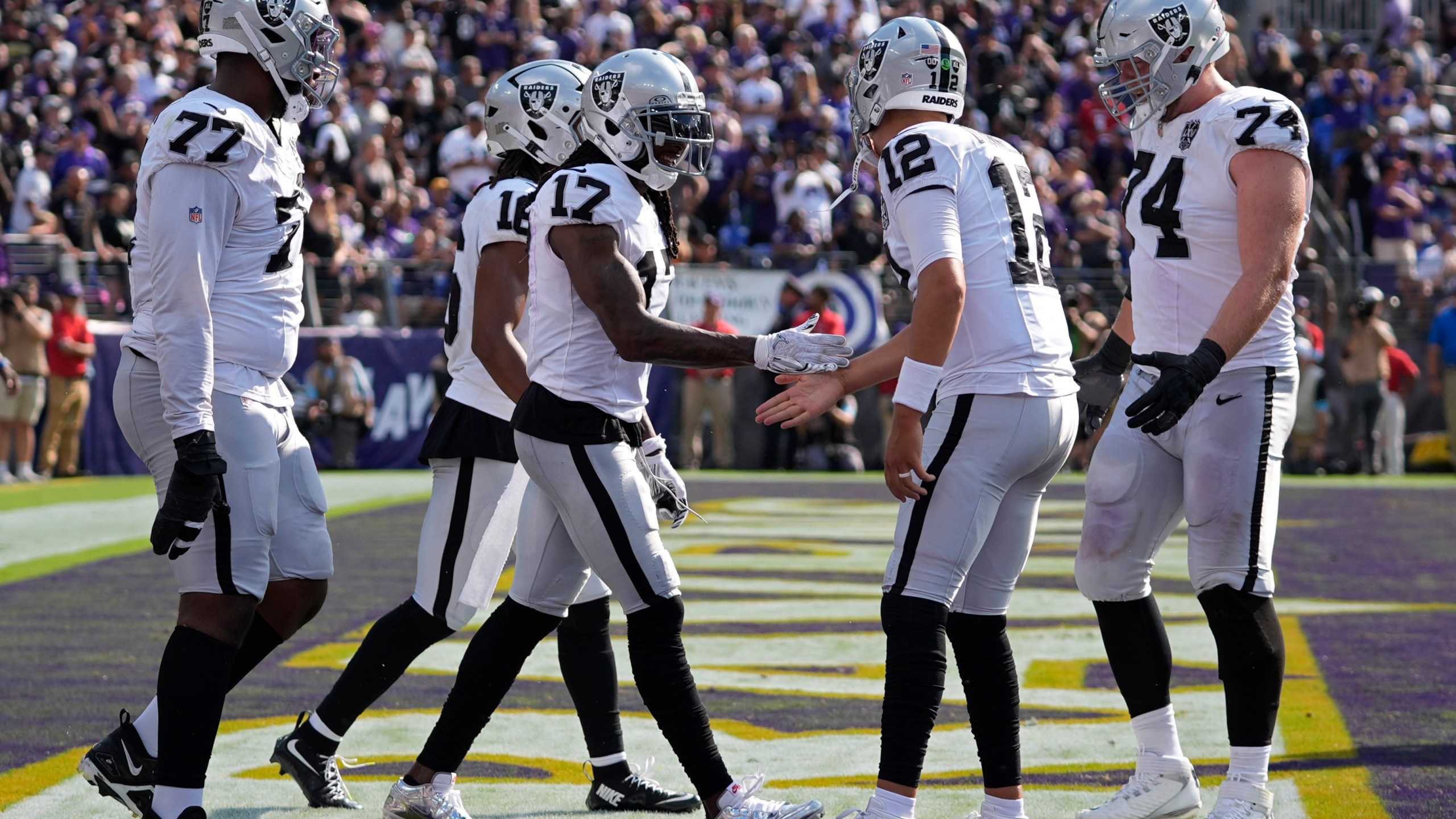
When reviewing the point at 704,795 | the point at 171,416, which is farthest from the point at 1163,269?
the point at 171,416

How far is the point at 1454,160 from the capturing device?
61.9 ft

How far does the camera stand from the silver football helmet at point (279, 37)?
361 centimetres

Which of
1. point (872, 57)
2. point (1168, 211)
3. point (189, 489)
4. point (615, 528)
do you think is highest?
point (872, 57)

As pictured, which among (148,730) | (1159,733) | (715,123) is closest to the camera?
(148,730)

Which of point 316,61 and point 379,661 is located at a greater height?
point 316,61

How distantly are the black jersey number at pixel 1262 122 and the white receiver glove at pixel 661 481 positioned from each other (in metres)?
1.57

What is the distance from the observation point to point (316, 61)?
3713mm

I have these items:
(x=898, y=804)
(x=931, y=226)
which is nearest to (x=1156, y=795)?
(x=898, y=804)

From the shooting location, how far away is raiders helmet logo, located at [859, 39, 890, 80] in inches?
146

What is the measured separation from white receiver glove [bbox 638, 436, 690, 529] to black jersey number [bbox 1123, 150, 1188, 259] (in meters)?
1.33

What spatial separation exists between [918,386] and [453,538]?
1.41 meters

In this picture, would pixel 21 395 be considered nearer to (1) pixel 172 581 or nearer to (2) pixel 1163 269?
(1) pixel 172 581

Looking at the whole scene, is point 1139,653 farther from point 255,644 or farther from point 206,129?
point 206,129

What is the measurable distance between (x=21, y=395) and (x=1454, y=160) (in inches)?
627
